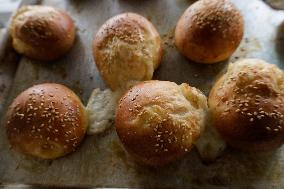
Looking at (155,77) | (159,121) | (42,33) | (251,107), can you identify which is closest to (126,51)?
(155,77)

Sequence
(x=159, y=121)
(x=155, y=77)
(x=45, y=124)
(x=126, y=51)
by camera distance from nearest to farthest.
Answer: (x=159, y=121)
(x=45, y=124)
(x=126, y=51)
(x=155, y=77)

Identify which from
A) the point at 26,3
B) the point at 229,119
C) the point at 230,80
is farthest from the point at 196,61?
the point at 26,3

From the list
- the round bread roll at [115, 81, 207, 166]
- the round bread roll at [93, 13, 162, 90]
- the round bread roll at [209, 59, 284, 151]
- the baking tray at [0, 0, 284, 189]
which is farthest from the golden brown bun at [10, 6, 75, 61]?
the round bread roll at [209, 59, 284, 151]

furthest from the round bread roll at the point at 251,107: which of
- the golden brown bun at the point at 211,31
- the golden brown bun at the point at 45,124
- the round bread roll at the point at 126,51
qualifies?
the golden brown bun at the point at 45,124

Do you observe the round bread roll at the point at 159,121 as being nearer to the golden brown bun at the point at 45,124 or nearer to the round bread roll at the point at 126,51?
the round bread roll at the point at 126,51

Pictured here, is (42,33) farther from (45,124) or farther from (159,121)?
(159,121)

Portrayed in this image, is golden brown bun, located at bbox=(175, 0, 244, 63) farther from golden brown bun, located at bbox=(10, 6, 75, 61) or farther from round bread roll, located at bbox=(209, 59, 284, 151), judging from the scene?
golden brown bun, located at bbox=(10, 6, 75, 61)
